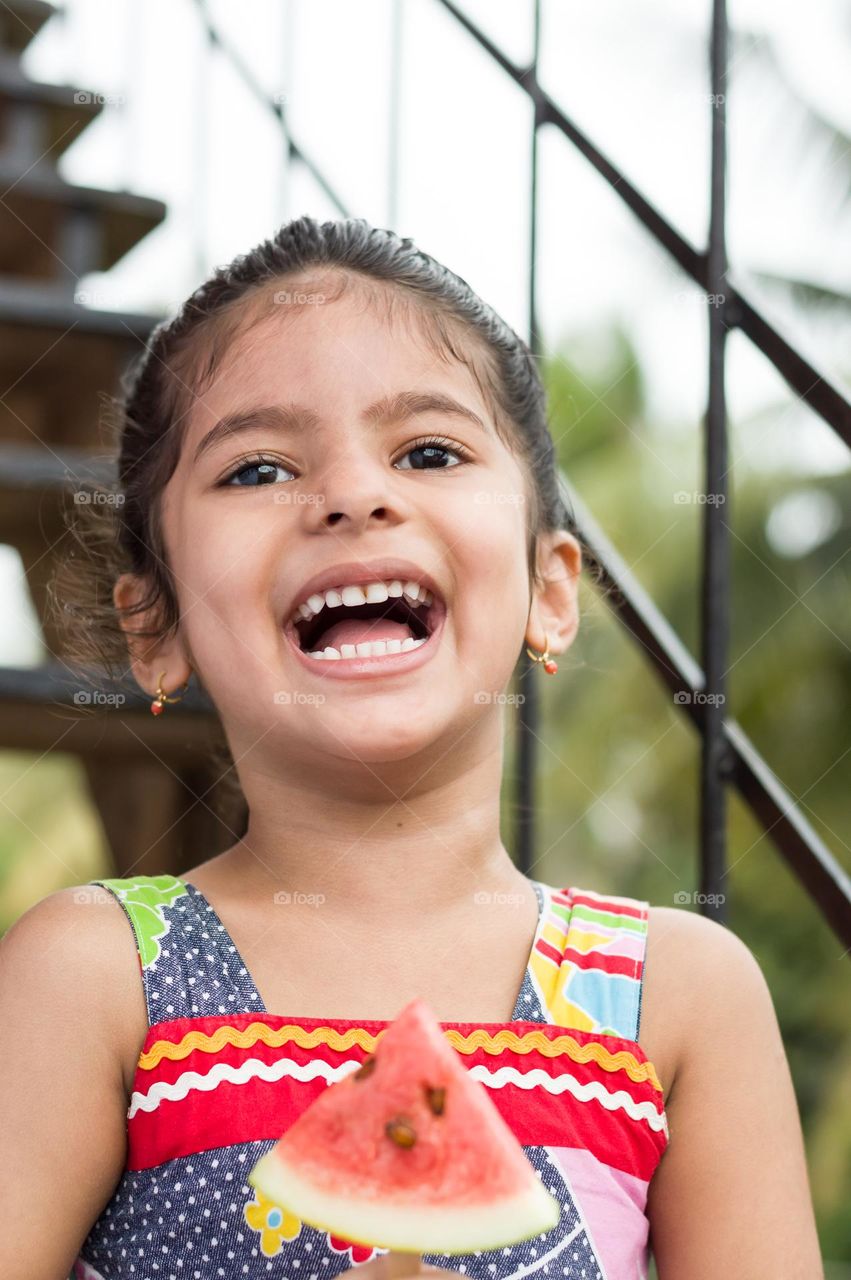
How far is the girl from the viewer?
52.3 inches

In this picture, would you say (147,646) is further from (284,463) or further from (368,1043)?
(368,1043)

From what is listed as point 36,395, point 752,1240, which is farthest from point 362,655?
point 36,395

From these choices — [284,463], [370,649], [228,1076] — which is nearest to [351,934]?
[228,1076]

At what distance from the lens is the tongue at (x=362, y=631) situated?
4.92 feet

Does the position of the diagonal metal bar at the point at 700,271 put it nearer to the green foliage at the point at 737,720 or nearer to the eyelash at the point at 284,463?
the eyelash at the point at 284,463

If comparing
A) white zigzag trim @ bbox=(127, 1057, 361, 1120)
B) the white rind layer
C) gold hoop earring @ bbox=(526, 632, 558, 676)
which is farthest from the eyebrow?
the white rind layer

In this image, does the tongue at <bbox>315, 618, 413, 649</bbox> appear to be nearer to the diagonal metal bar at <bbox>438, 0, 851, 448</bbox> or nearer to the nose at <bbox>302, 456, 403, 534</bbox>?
the nose at <bbox>302, 456, 403, 534</bbox>

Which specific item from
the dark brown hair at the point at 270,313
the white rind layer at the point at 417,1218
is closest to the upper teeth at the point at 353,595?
the dark brown hair at the point at 270,313

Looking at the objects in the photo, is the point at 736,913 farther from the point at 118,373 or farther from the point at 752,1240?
the point at 752,1240

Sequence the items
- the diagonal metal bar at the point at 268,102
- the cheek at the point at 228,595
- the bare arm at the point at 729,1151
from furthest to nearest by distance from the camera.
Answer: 1. the diagonal metal bar at the point at 268,102
2. the cheek at the point at 228,595
3. the bare arm at the point at 729,1151

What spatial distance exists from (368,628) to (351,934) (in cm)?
33

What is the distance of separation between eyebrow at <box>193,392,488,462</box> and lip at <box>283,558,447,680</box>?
173 mm

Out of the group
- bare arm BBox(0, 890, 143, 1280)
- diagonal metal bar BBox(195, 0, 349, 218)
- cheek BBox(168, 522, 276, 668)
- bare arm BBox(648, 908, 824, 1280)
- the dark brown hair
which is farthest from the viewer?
diagonal metal bar BBox(195, 0, 349, 218)

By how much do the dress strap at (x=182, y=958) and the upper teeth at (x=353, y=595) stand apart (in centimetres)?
34
